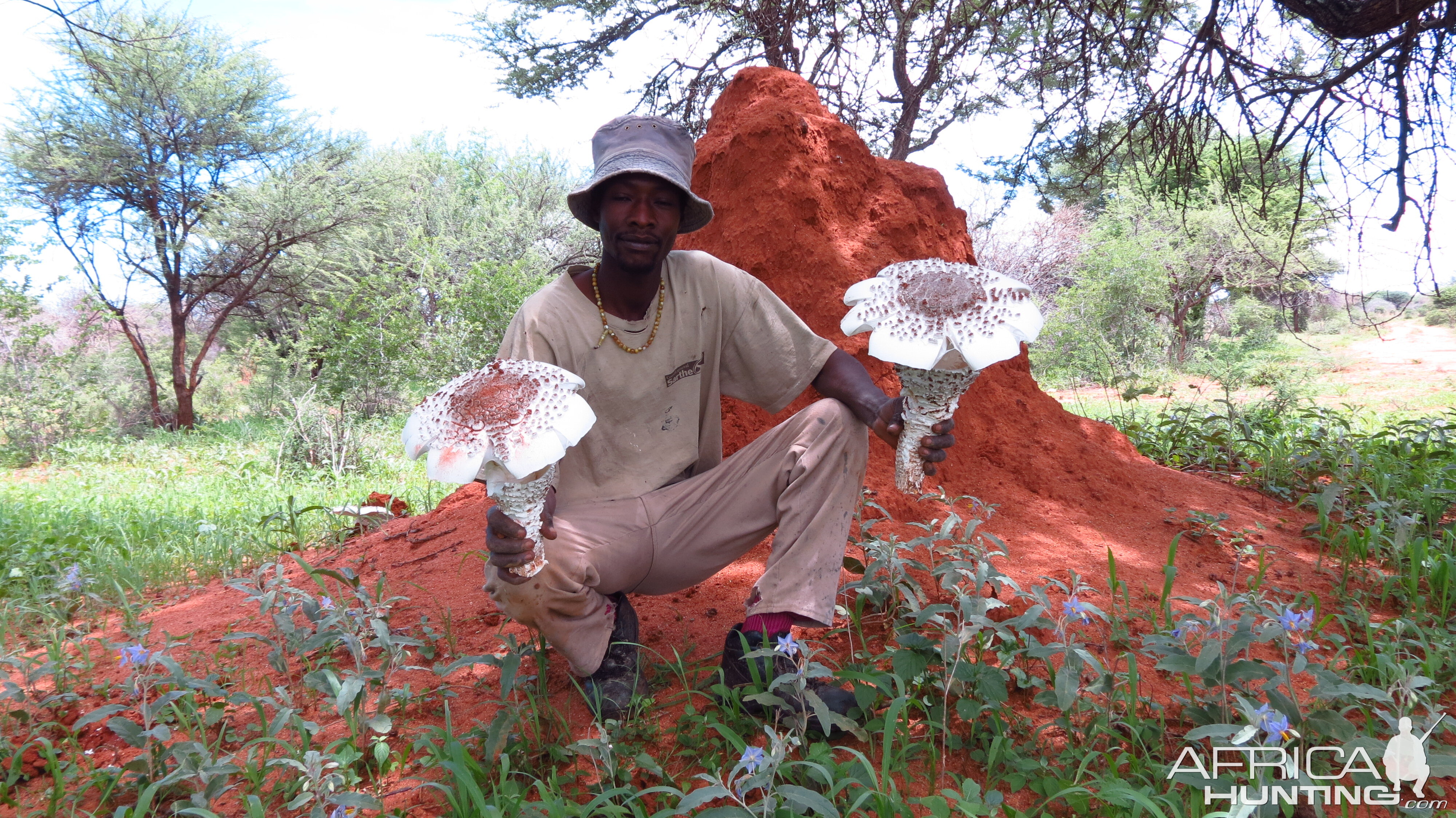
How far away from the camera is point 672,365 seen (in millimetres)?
2209

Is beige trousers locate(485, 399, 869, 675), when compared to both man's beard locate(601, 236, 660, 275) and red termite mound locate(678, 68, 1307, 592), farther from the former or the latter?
red termite mound locate(678, 68, 1307, 592)

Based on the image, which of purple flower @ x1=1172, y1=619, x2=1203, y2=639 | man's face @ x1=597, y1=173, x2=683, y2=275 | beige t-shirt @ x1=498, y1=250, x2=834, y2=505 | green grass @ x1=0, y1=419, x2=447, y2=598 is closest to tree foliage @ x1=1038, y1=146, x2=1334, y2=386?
purple flower @ x1=1172, y1=619, x2=1203, y2=639

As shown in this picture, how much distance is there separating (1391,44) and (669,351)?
4153 mm

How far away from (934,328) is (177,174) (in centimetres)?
1405

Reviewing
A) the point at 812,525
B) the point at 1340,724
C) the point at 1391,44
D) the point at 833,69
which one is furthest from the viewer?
the point at 833,69

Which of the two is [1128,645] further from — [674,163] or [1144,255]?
[1144,255]

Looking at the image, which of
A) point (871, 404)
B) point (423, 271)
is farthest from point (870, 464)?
point (423, 271)

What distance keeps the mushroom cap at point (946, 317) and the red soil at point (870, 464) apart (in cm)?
112

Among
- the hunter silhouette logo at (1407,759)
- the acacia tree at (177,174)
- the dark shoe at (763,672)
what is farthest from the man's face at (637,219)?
the acacia tree at (177,174)

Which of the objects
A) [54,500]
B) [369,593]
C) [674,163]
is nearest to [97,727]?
[369,593]

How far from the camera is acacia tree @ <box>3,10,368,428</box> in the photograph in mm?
11234

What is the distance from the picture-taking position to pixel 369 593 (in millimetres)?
2795

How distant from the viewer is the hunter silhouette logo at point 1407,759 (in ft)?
4.97

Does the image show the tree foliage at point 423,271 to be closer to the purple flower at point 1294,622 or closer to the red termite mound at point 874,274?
Result: the red termite mound at point 874,274
